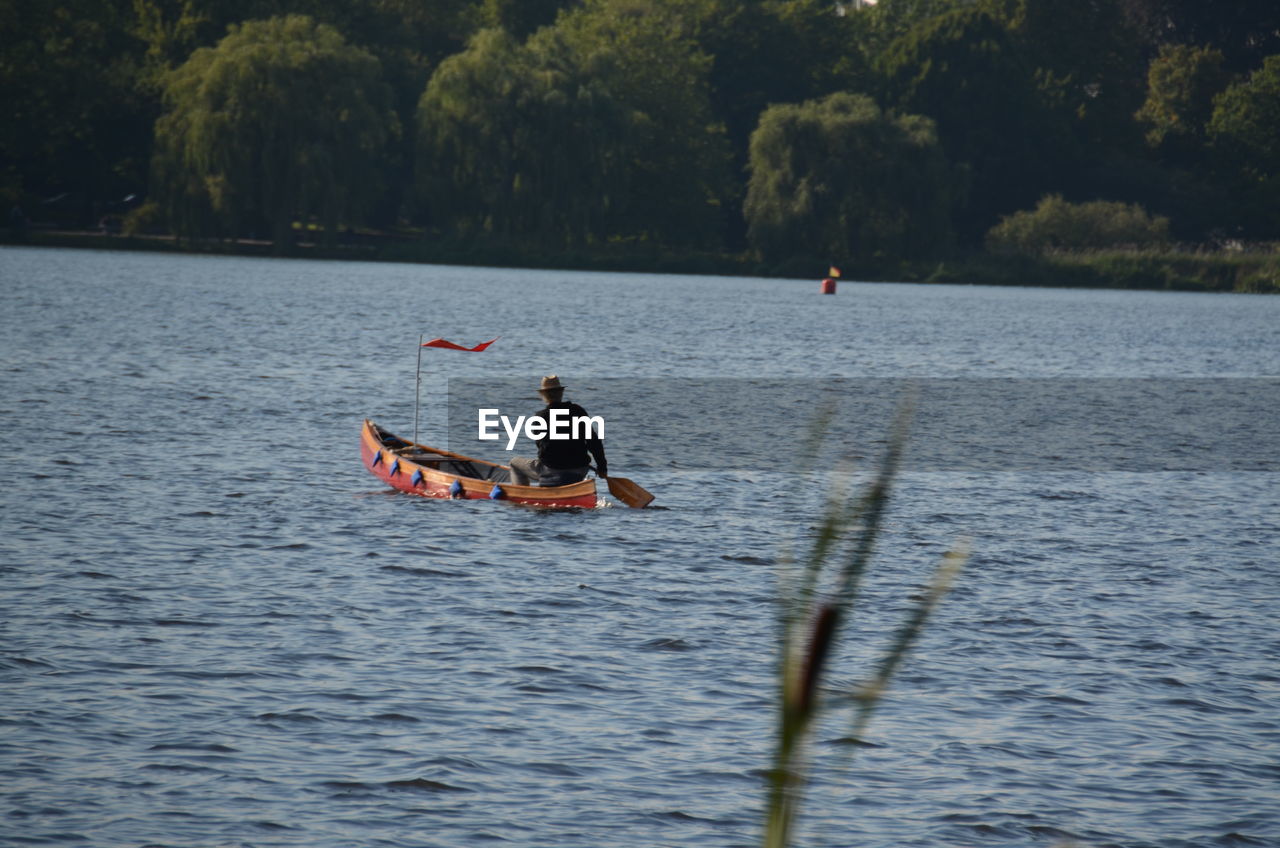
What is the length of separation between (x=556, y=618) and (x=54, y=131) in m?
85.7

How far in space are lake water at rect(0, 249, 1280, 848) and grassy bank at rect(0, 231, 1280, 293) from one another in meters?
58.7

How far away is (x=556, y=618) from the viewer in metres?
15.3

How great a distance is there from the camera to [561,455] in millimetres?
21250

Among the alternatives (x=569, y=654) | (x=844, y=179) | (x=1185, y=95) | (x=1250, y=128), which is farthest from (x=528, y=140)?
(x=569, y=654)

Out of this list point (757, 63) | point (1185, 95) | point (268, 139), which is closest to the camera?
point (268, 139)

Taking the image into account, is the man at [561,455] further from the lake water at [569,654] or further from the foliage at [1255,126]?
the foliage at [1255,126]

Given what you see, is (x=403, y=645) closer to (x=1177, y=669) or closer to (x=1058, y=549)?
(x=1177, y=669)

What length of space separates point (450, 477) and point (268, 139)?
59.4 metres

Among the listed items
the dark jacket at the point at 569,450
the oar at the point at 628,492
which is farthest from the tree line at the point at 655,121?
the dark jacket at the point at 569,450

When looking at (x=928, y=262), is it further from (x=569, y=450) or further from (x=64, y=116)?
(x=569, y=450)

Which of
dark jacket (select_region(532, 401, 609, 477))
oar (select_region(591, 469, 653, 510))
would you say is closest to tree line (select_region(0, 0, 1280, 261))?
oar (select_region(591, 469, 653, 510))

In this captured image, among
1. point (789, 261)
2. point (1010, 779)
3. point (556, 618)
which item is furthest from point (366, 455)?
point (789, 261)

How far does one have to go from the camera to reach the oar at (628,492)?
22.0 meters

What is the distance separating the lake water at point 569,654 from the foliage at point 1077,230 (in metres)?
70.7
